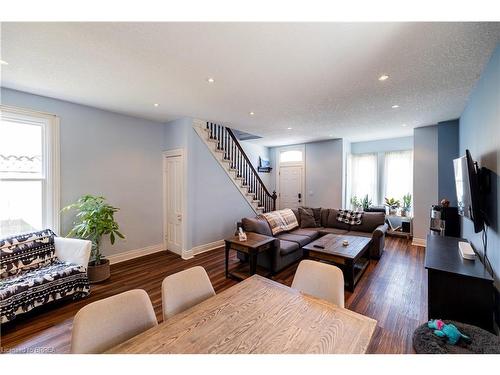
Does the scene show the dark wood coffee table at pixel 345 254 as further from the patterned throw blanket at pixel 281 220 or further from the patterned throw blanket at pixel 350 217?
the patterned throw blanket at pixel 350 217

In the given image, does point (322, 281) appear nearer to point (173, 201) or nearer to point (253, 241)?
point (253, 241)

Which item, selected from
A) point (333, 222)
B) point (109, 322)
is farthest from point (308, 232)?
point (109, 322)

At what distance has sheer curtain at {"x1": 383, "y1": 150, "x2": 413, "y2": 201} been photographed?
5.75 meters

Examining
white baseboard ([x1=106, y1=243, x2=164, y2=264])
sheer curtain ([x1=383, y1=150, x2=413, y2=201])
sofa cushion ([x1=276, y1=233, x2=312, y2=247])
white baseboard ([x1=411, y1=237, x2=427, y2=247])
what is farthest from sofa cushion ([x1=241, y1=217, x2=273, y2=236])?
sheer curtain ([x1=383, y1=150, x2=413, y2=201])

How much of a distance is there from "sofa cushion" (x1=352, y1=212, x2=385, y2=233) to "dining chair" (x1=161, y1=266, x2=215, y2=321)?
161 inches

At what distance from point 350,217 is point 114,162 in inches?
198

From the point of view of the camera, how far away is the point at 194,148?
4141 millimetres

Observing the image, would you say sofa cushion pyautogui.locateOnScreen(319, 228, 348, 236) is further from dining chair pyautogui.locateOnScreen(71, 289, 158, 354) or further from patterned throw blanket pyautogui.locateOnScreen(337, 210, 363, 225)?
dining chair pyautogui.locateOnScreen(71, 289, 158, 354)

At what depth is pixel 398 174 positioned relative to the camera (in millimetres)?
5918

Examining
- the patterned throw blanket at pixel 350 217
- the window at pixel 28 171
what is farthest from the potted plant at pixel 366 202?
the window at pixel 28 171

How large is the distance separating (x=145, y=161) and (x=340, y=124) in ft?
13.7

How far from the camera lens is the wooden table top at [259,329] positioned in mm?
963
